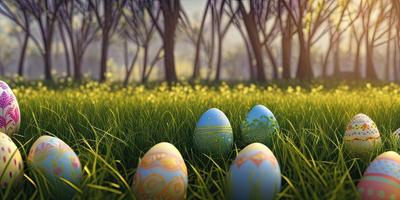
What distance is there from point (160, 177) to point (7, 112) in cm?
151

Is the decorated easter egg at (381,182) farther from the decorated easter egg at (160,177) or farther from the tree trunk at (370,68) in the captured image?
the tree trunk at (370,68)

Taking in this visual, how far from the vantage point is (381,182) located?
7.36 ft

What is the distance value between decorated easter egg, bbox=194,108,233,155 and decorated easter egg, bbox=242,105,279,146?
0.54 ft

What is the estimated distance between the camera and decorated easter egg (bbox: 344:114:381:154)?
291 centimetres

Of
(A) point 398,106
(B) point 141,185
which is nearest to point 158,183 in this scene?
(B) point 141,185

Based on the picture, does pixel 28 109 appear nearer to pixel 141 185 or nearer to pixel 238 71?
pixel 141 185

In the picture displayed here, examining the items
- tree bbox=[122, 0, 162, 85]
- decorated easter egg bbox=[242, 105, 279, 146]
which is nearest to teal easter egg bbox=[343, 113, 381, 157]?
decorated easter egg bbox=[242, 105, 279, 146]

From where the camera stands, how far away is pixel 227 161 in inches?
111

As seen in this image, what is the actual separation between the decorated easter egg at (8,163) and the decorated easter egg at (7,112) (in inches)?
36.8

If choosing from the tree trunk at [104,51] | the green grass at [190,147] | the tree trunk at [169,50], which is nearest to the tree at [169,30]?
the tree trunk at [169,50]

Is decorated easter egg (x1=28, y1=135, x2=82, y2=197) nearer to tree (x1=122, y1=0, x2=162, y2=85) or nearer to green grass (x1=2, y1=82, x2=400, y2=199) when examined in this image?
green grass (x1=2, y1=82, x2=400, y2=199)

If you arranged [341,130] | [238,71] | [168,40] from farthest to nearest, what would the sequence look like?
[238,71], [168,40], [341,130]

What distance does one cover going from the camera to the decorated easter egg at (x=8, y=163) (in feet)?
7.39

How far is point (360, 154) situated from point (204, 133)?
3.04 feet
